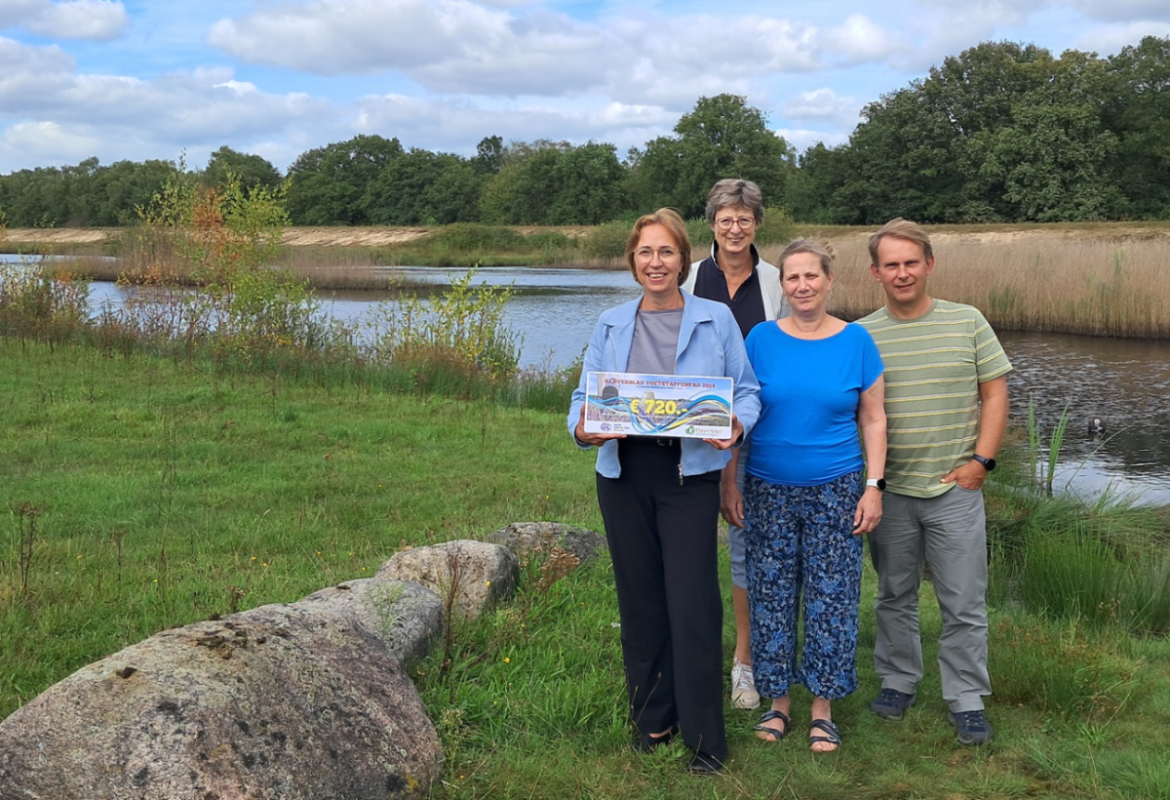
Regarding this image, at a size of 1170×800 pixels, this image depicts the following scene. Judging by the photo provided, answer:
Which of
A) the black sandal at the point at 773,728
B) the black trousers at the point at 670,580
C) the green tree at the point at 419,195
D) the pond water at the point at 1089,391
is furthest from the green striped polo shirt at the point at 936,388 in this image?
the green tree at the point at 419,195

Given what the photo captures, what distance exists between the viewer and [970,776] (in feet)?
12.3

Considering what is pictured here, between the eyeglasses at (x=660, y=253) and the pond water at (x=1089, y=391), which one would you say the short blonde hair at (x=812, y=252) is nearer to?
the eyeglasses at (x=660, y=253)

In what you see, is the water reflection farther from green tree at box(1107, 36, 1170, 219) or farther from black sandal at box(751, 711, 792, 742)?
green tree at box(1107, 36, 1170, 219)

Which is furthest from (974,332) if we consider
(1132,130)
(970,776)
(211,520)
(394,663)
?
(1132,130)

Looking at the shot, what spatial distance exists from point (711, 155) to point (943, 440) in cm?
7138

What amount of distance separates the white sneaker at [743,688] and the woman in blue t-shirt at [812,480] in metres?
0.27

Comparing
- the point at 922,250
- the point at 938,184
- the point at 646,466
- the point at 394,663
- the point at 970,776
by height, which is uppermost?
the point at 938,184

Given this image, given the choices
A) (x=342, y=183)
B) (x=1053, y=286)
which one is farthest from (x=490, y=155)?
(x=1053, y=286)

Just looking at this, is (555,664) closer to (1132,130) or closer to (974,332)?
(974,332)

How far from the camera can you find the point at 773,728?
399 centimetres

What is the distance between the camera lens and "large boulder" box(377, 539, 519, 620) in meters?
4.74

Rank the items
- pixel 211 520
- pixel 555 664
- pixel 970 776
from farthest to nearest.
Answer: pixel 211 520 < pixel 555 664 < pixel 970 776

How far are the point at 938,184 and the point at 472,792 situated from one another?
60537 mm

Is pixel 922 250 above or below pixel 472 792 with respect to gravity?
above
